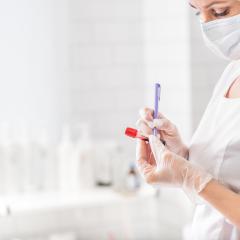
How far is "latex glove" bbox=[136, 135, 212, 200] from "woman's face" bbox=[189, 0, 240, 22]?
0.94 feet

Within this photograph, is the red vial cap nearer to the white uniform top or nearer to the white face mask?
the white uniform top

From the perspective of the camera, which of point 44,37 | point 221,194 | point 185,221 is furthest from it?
point 44,37

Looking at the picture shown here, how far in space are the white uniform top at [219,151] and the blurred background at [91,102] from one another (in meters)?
0.71

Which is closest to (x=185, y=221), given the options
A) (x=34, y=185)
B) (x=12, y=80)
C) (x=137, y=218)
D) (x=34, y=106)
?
(x=137, y=218)

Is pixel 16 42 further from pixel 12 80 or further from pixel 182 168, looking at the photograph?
pixel 182 168

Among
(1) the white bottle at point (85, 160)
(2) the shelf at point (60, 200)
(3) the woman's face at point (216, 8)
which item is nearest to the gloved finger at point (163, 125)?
(3) the woman's face at point (216, 8)

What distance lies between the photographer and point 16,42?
2018 millimetres

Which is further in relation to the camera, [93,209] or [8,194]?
[93,209]

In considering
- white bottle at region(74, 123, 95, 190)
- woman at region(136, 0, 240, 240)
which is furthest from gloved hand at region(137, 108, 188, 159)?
white bottle at region(74, 123, 95, 190)

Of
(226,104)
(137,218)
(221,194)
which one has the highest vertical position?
(226,104)

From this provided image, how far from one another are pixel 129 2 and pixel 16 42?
52 centimetres

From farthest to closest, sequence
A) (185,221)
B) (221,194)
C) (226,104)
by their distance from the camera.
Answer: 1. (185,221)
2. (226,104)
3. (221,194)

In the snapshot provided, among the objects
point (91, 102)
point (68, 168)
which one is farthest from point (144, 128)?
point (91, 102)

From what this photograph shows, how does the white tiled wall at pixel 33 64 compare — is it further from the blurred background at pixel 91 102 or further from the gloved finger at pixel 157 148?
the gloved finger at pixel 157 148
